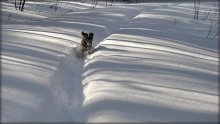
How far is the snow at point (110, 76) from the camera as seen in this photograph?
2420 millimetres

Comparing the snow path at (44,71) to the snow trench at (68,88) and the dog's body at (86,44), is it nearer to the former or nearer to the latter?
the snow trench at (68,88)

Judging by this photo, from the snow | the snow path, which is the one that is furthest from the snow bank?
the snow path

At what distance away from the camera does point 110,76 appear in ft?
10.5

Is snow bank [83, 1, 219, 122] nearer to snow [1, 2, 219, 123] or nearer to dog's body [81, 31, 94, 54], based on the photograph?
snow [1, 2, 219, 123]

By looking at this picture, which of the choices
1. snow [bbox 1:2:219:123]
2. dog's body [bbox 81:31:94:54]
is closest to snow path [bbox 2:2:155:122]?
snow [bbox 1:2:219:123]

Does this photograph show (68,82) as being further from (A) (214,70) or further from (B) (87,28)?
(B) (87,28)

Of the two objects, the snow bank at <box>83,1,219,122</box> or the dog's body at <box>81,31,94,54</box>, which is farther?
the dog's body at <box>81,31,94,54</box>

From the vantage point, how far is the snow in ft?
7.94

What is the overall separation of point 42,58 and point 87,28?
7.50 ft

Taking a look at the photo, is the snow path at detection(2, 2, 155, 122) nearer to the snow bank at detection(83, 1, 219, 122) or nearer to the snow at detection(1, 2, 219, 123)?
the snow at detection(1, 2, 219, 123)

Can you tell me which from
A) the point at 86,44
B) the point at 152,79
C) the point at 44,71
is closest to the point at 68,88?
the point at 44,71

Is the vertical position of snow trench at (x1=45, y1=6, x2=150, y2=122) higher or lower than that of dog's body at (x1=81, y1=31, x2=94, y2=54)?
lower

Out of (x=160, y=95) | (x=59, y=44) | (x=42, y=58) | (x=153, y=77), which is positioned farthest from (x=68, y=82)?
(x=59, y=44)

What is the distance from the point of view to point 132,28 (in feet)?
19.3
